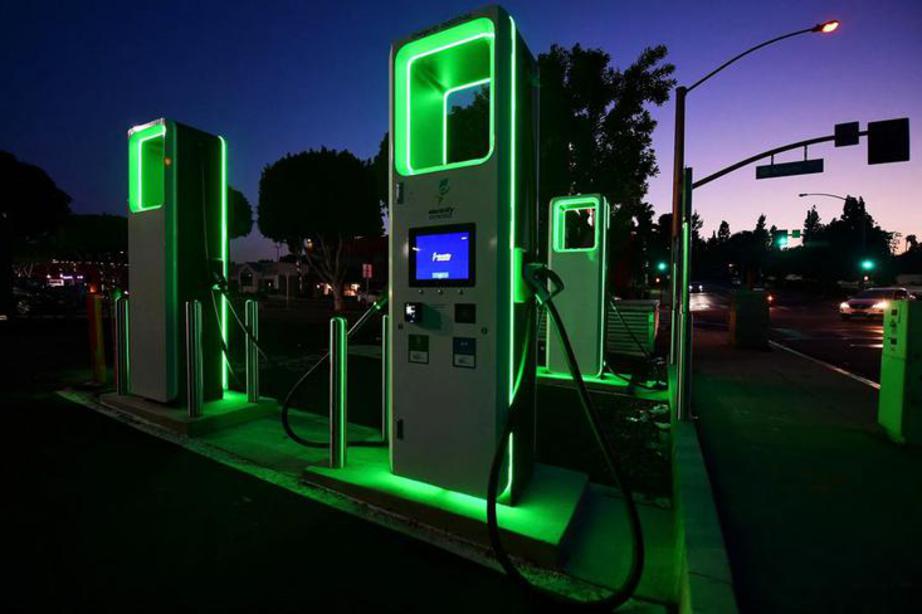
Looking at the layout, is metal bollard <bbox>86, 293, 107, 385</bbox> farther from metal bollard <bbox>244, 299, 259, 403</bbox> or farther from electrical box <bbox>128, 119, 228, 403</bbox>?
metal bollard <bbox>244, 299, 259, 403</bbox>

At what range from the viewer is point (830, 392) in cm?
652

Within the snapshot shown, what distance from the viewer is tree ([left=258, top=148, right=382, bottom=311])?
28.3 meters

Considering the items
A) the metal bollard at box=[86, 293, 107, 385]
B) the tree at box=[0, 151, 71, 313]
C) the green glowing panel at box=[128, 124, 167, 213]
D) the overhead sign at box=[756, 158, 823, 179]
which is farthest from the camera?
the tree at box=[0, 151, 71, 313]

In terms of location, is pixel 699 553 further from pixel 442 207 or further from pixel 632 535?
pixel 442 207

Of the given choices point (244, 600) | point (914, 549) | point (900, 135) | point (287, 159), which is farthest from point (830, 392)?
point (287, 159)

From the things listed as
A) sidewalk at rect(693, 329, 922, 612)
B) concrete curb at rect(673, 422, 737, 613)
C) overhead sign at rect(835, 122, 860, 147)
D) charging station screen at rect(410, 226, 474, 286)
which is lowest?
sidewalk at rect(693, 329, 922, 612)

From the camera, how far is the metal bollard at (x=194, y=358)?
15.8ft

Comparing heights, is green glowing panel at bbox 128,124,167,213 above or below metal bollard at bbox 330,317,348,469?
above

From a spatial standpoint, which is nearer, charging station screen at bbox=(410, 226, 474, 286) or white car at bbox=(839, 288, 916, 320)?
charging station screen at bbox=(410, 226, 474, 286)

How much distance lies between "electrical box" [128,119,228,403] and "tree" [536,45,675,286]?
531 inches

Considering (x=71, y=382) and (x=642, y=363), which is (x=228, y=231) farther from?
(x=642, y=363)

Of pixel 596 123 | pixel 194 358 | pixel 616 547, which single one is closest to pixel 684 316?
pixel 616 547

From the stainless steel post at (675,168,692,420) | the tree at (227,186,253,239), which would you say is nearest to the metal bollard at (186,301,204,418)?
the stainless steel post at (675,168,692,420)

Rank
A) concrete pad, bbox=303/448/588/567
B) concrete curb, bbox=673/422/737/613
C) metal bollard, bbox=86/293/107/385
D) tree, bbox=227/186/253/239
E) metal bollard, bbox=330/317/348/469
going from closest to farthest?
concrete curb, bbox=673/422/737/613
concrete pad, bbox=303/448/588/567
metal bollard, bbox=330/317/348/469
metal bollard, bbox=86/293/107/385
tree, bbox=227/186/253/239
